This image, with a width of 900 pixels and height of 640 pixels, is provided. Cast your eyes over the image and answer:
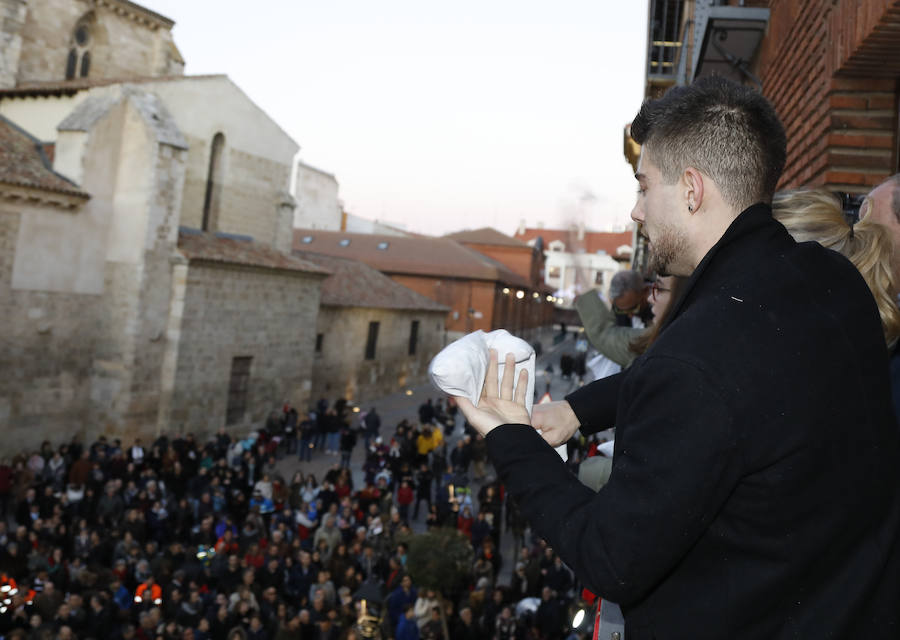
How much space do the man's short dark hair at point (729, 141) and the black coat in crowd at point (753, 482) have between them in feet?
0.68

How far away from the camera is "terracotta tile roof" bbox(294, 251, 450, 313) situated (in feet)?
87.4

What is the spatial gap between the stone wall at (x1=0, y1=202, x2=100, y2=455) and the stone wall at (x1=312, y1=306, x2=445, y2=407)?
9018 mm

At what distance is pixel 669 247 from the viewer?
5.05 feet

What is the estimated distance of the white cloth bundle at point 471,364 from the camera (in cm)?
152

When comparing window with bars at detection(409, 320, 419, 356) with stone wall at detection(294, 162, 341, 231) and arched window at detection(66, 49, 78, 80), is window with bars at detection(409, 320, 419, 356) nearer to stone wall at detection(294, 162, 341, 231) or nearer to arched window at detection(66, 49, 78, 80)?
arched window at detection(66, 49, 78, 80)

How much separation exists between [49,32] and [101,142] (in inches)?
310

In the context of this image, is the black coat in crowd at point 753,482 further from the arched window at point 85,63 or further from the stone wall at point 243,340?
the arched window at point 85,63

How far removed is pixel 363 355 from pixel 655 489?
26.7m

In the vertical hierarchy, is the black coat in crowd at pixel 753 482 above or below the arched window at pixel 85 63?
below

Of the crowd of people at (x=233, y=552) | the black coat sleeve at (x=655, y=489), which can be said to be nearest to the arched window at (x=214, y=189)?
the crowd of people at (x=233, y=552)

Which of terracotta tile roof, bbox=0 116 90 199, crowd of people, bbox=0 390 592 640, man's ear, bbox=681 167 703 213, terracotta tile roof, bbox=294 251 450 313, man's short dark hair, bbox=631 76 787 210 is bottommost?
crowd of people, bbox=0 390 592 640

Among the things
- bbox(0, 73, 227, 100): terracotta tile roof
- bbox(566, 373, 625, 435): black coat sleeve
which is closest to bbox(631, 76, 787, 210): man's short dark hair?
bbox(566, 373, 625, 435): black coat sleeve

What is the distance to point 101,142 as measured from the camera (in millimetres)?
17188

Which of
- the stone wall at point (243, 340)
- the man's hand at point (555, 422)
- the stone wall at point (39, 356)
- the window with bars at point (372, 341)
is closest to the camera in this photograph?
the man's hand at point (555, 422)
